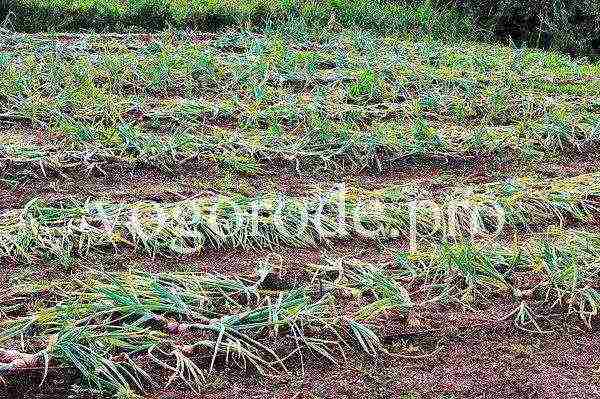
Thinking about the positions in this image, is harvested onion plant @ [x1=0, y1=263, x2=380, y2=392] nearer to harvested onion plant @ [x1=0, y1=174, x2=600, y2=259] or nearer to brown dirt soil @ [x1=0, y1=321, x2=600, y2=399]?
brown dirt soil @ [x1=0, y1=321, x2=600, y2=399]

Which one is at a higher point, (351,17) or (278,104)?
(351,17)

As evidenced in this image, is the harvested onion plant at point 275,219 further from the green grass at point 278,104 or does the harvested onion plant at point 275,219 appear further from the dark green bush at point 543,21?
the dark green bush at point 543,21

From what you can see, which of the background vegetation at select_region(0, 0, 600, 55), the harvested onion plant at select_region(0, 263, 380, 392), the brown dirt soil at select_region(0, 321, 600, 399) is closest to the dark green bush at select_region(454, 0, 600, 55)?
the background vegetation at select_region(0, 0, 600, 55)

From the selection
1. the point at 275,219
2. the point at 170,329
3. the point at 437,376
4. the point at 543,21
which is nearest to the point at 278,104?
the point at 275,219

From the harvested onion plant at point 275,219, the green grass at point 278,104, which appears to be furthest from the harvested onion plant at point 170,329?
the green grass at point 278,104

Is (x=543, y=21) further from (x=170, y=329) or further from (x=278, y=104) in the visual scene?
(x=170, y=329)

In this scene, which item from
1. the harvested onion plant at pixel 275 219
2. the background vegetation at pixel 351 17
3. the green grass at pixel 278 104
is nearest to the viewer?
the harvested onion plant at pixel 275 219

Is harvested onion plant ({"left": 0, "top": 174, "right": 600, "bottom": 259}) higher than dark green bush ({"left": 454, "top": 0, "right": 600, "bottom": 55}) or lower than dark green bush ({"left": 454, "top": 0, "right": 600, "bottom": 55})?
lower

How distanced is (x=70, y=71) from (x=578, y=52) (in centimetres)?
560

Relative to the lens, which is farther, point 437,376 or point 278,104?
point 278,104

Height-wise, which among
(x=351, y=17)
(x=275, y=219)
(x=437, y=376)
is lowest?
(x=437, y=376)

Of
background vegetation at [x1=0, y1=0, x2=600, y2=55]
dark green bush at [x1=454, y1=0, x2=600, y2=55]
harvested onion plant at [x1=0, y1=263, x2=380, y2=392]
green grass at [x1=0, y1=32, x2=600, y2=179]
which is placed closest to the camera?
harvested onion plant at [x1=0, y1=263, x2=380, y2=392]

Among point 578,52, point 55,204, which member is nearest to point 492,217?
point 55,204

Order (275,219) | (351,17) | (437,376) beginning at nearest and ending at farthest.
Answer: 1. (437,376)
2. (275,219)
3. (351,17)
